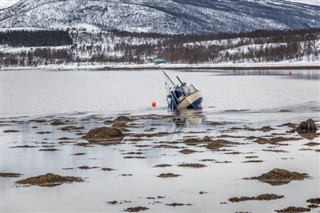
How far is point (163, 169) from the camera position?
25.4 meters

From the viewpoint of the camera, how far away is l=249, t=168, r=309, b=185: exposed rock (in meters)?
22.6

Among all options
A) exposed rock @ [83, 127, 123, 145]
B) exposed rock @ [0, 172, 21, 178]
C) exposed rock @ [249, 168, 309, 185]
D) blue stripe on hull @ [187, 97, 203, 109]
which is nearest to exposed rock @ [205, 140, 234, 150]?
exposed rock @ [83, 127, 123, 145]

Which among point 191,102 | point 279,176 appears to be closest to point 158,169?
point 279,176

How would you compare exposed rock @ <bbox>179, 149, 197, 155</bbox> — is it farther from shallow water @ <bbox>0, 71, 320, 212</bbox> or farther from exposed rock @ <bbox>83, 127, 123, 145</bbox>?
exposed rock @ <bbox>83, 127, 123, 145</bbox>

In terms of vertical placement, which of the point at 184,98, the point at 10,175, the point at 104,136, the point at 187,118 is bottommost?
the point at 10,175

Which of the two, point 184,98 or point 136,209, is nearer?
point 136,209

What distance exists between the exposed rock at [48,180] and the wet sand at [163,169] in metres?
0.03

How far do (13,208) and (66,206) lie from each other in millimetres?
1553

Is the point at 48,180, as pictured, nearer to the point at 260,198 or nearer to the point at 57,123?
the point at 260,198

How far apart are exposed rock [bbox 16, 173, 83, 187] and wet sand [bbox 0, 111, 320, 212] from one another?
0.11 ft

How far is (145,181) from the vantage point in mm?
23109

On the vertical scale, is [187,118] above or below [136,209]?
above

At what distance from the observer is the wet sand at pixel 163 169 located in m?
19.9

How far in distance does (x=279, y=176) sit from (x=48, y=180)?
26.4 ft
